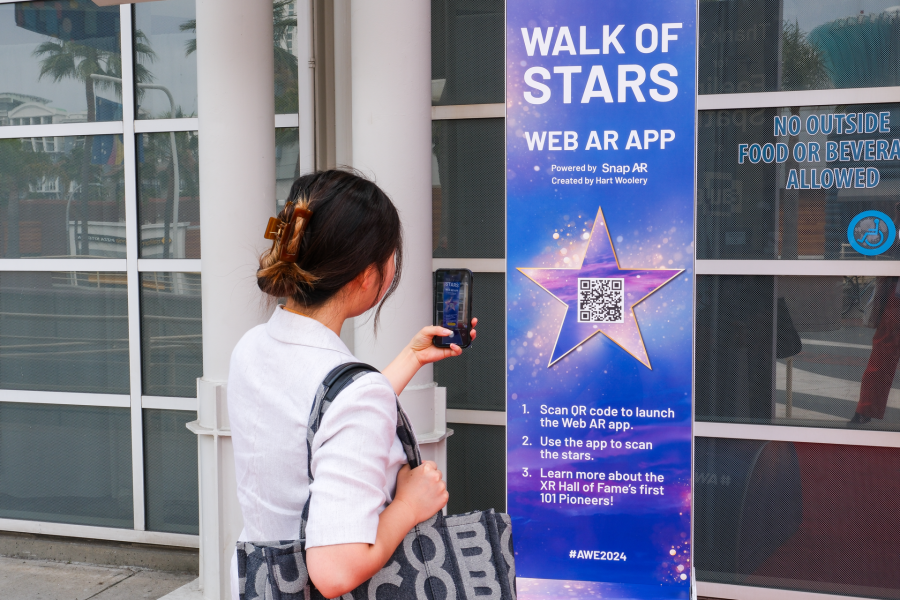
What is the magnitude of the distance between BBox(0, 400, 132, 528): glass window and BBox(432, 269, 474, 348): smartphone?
3458 mm

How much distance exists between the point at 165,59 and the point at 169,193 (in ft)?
2.61

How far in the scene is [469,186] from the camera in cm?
419

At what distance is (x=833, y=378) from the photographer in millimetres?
3770

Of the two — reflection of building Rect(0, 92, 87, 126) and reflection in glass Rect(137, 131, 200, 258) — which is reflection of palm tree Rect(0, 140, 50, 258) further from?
reflection in glass Rect(137, 131, 200, 258)

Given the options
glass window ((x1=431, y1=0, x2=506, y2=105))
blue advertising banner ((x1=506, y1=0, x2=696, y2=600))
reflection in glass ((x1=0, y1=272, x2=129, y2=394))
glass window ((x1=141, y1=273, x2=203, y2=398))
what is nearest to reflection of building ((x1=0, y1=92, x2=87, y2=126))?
reflection in glass ((x1=0, y1=272, x2=129, y2=394))

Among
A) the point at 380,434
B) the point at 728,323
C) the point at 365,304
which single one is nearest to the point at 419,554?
the point at 380,434

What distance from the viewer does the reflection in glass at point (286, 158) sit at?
447 cm

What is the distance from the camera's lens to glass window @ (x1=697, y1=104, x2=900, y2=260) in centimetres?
365

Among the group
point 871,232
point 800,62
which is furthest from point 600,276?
point 800,62

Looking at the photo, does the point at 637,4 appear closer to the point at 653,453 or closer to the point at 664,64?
the point at 664,64

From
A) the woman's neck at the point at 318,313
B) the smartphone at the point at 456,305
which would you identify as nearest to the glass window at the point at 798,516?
the smartphone at the point at 456,305

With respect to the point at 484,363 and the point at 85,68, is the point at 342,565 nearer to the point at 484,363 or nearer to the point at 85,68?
the point at 484,363

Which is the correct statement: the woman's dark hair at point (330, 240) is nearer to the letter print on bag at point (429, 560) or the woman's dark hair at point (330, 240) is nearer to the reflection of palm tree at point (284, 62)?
the letter print on bag at point (429, 560)

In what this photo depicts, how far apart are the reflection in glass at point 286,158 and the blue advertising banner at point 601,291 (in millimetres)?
1746
